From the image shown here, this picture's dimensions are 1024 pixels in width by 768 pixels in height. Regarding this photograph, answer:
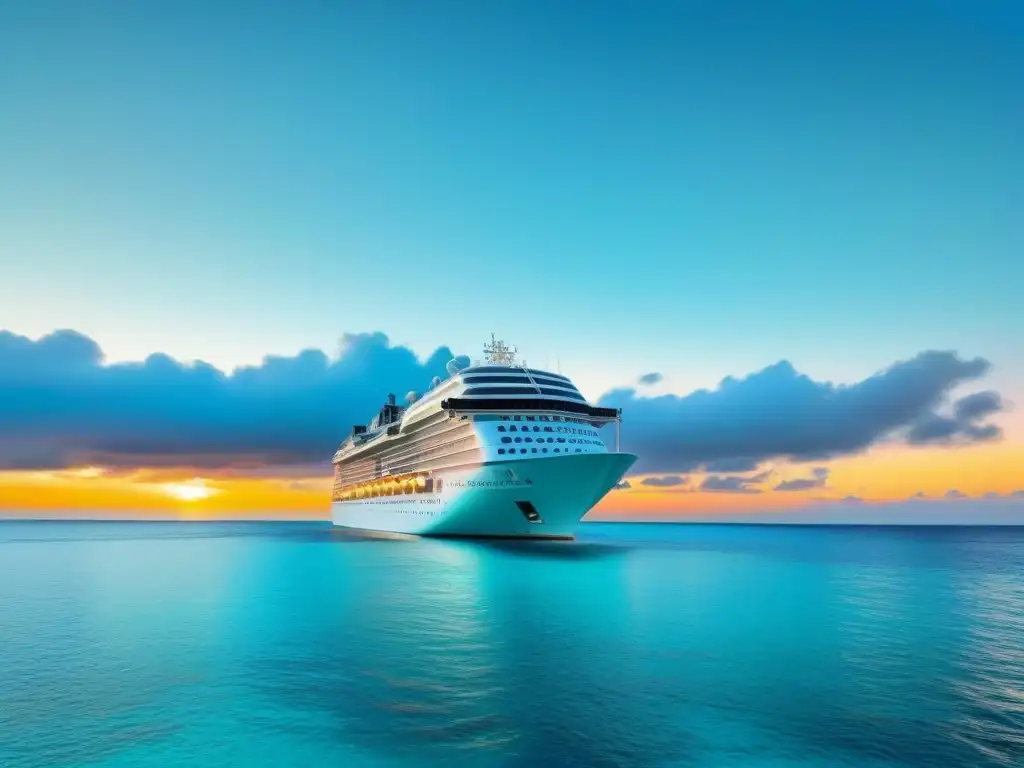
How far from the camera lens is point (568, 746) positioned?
12883 mm

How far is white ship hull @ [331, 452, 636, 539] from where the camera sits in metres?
54.4

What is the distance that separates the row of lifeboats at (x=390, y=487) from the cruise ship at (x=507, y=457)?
0.30 metres

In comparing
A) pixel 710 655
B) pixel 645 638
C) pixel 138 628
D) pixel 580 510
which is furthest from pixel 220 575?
pixel 710 655

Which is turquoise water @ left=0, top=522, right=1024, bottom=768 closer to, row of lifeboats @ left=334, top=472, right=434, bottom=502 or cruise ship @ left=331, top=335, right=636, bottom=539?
cruise ship @ left=331, top=335, right=636, bottom=539

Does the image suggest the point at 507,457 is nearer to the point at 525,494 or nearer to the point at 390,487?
the point at 525,494

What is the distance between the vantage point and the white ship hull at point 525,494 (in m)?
54.4

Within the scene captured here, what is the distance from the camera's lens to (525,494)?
56.2 m

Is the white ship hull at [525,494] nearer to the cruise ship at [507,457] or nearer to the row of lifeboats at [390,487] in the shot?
the cruise ship at [507,457]

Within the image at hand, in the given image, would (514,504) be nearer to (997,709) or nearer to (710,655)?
(710,655)

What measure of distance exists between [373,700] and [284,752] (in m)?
3.26

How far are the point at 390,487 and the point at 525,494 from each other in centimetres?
3911

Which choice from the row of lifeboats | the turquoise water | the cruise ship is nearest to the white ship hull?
the cruise ship

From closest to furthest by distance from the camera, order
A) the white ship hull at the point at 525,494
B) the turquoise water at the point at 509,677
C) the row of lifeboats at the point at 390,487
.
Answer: the turquoise water at the point at 509,677
the white ship hull at the point at 525,494
the row of lifeboats at the point at 390,487

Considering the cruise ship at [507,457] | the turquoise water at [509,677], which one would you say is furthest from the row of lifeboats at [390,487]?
the turquoise water at [509,677]
